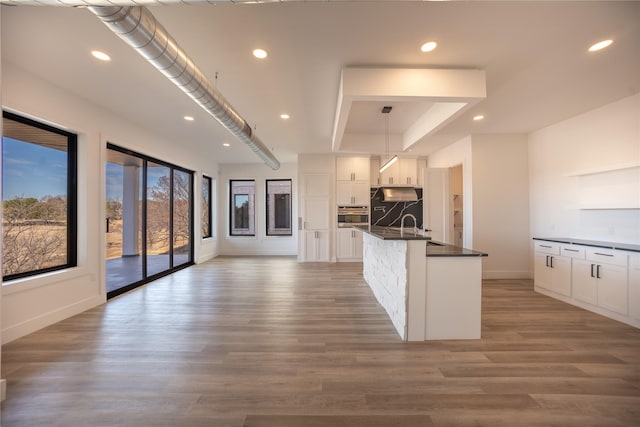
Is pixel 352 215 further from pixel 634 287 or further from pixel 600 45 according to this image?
pixel 600 45

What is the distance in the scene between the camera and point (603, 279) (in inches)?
124

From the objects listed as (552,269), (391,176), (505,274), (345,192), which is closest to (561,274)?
(552,269)

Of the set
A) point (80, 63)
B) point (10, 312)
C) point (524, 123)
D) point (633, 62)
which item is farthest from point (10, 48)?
point (524, 123)

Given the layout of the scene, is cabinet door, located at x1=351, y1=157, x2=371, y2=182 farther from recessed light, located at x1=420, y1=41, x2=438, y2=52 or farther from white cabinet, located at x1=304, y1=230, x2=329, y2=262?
recessed light, located at x1=420, y1=41, x2=438, y2=52

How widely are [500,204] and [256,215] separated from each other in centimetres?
640

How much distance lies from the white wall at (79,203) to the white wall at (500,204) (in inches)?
249

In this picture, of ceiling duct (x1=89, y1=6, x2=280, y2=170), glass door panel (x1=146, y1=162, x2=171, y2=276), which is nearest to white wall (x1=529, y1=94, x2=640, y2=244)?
ceiling duct (x1=89, y1=6, x2=280, y2=170)

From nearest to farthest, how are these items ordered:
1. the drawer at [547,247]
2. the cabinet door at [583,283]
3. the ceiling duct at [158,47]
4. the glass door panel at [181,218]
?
1. the ceiling duct at [158,47]
2. the cabinet door at [583,283]
3. the drawer at [547,247]
4. the glass door panel at [181,218]

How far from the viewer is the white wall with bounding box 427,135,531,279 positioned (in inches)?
192

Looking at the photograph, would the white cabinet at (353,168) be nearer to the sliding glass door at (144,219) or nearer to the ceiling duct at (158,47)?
the sliding glass door at (144,219)

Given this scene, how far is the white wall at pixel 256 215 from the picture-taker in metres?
7.95

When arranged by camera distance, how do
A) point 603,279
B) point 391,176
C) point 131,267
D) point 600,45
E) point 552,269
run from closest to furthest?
point 600,45 < point 603,279 < point 552,269 < point 131,267 < point 391,176

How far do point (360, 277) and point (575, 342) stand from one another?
10.1 ft

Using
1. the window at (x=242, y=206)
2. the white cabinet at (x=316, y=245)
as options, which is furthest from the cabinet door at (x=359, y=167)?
the window at (x=242, y=206)
